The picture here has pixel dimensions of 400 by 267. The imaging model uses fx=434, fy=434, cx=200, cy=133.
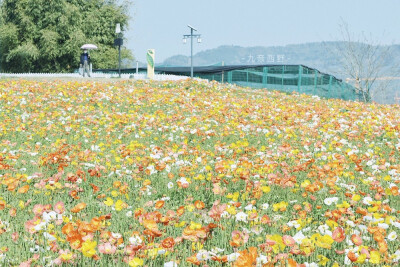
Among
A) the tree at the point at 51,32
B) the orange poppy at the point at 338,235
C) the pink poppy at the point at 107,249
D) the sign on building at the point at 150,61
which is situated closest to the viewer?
the pink poppy at the point at 107,249

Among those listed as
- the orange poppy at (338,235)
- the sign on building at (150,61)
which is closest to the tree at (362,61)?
the sign on building at (150,61)

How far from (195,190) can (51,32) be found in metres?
38.2

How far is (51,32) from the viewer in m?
39.4

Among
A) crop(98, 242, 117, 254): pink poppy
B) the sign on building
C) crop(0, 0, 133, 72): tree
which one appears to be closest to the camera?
crop(98, 242, 117, 254): pink poppy

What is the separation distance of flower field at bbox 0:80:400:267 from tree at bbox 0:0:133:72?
29.7 meters

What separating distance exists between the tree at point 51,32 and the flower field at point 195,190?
2974 cm

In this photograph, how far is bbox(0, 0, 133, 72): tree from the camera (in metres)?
39.9

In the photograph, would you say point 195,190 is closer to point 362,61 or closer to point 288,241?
point 288,241

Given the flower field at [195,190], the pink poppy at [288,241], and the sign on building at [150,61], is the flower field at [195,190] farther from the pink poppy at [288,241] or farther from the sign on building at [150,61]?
the sign on building at [150,61]

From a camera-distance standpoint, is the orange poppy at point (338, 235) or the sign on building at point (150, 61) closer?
the orange poppy at point (338, 235)

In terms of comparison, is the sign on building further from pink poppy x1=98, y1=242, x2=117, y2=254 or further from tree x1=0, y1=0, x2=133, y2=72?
pink poppy x1=98, y1=242, x2=117, y2=254

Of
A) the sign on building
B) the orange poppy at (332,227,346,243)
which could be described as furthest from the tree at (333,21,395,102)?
the orange poppy at (332,227,346,243)

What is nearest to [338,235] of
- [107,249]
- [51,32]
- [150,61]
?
[107,249]

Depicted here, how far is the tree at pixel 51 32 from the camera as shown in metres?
39.9
